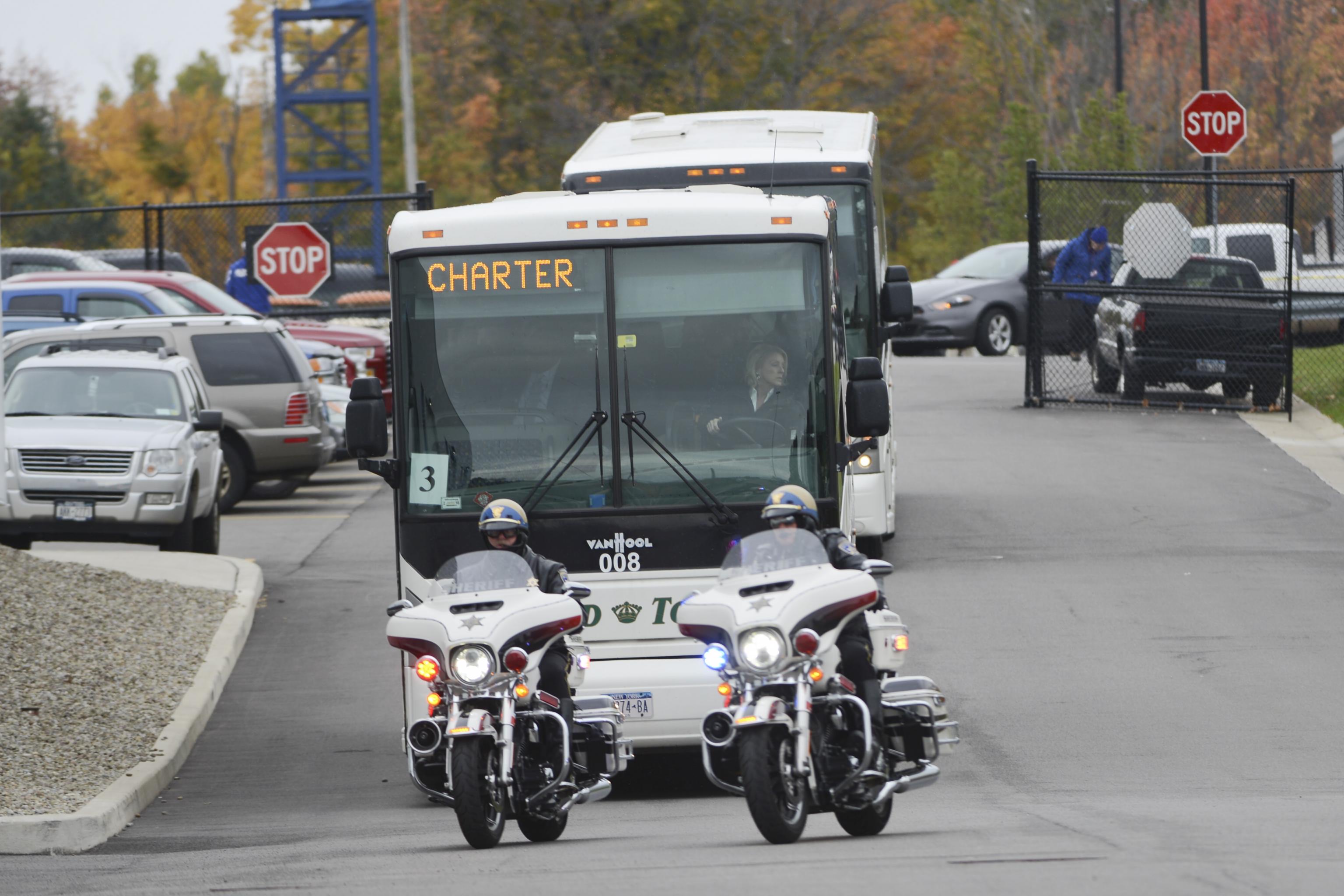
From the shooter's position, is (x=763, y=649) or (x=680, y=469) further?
(x=680, y=469)

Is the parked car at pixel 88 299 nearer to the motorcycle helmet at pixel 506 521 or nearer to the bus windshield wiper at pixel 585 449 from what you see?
the bus windshield wiper at pixel 585 449

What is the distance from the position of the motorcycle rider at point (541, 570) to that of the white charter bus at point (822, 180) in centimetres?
611

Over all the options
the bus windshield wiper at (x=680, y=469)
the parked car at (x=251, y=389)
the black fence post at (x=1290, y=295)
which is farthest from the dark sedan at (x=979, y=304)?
the bus windshield wiper at (x=680, y=469)

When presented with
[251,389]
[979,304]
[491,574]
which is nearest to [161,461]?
[251,389]

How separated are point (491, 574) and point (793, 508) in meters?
1.25

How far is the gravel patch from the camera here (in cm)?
1040

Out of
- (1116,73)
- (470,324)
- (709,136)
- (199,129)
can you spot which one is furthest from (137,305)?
(199,129)

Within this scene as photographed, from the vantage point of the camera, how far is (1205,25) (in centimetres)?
3484

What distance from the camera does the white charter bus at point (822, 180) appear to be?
48.4 feet

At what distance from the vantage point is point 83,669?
12.9 metres

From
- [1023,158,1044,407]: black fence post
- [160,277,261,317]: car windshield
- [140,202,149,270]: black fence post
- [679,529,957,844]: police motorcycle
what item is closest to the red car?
[160,277,261,317]: car windshield

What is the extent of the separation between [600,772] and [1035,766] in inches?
103

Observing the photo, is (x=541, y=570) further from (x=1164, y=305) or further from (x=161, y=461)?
(x=1164, y=305)

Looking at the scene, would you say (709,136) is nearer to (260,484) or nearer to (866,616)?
(866,616)
